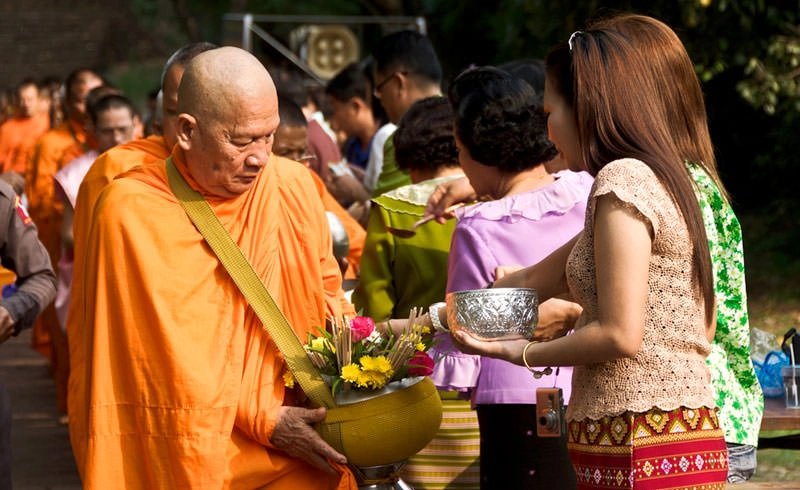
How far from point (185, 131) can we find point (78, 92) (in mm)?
6615

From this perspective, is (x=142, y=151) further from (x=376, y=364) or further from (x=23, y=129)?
(x=23, y=129)

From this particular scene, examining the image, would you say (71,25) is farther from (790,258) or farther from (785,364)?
(785,364)

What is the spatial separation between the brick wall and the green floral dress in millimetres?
33959

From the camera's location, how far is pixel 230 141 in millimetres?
3279

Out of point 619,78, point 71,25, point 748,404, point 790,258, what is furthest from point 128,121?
point 71,25

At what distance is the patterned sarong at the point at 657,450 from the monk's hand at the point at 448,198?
4.80ft

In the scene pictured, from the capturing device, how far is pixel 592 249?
9.20 feet

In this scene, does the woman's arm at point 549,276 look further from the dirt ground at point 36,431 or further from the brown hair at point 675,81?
the dirt ground at point 36,431

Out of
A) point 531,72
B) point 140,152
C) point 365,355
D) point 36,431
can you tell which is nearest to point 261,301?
point 365,355

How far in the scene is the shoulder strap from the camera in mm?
3322

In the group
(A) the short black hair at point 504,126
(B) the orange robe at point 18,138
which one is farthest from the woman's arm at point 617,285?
(B) the orange robe at point 18,138

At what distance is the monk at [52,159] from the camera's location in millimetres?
9133

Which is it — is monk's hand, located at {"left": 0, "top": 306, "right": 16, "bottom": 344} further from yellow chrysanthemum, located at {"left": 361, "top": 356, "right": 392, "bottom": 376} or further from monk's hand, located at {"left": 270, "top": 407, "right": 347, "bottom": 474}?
yellow chrysanthemum, located at {"left": 361, "top": 356, "right": 392, "bottom": 376}

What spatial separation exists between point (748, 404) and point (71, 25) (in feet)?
116
